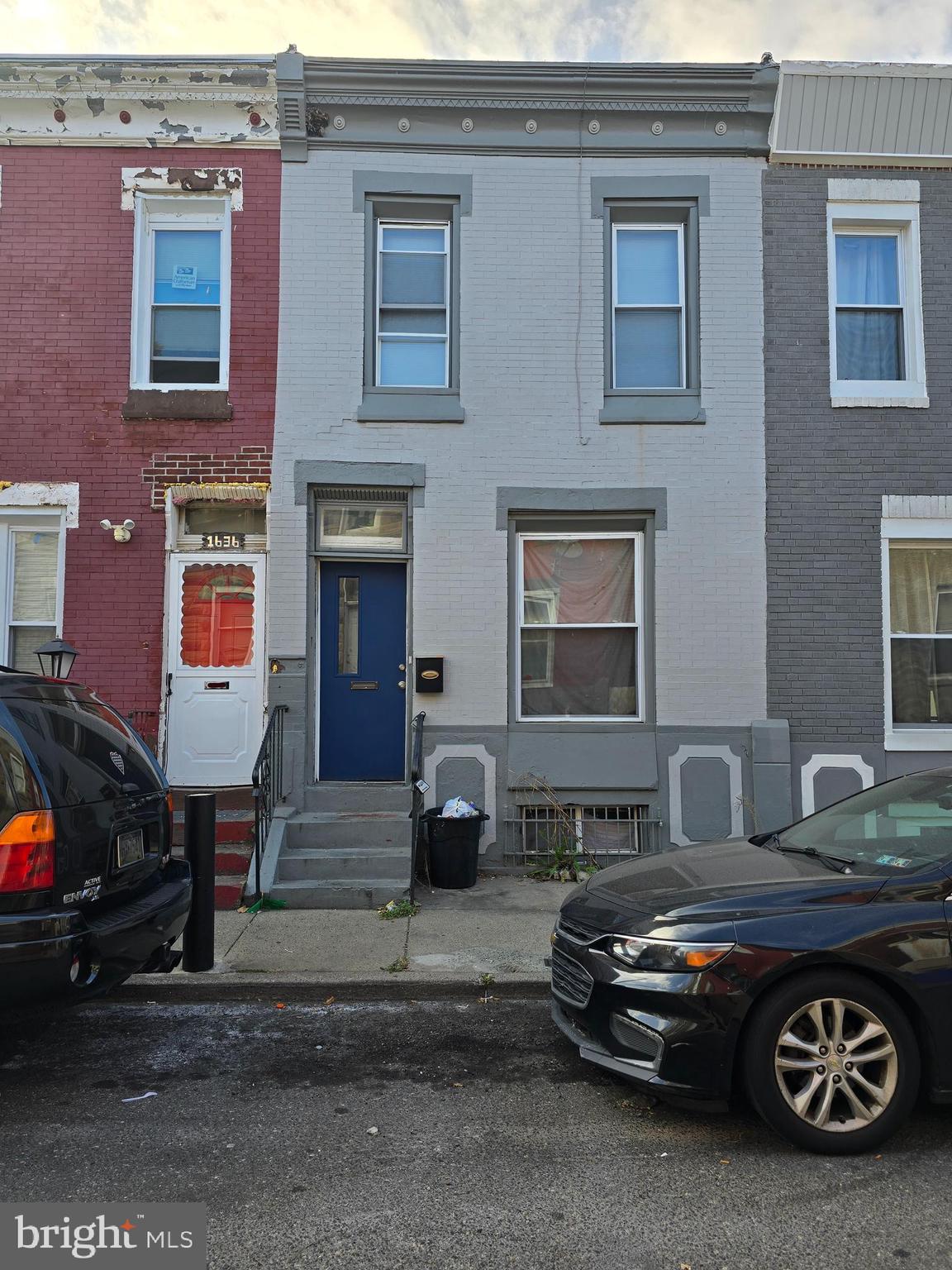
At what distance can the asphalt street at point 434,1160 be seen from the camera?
326 centimetres

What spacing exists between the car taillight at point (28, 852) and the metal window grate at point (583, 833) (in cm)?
560

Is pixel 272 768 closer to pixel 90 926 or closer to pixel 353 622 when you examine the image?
pixel 353 622

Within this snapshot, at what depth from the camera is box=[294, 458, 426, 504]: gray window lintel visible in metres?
9.34

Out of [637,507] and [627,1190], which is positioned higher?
[637,507]

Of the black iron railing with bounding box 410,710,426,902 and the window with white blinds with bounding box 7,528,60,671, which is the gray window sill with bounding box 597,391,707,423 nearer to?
the black iron railing with bounding box 410,710,426,902

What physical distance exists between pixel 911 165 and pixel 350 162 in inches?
219

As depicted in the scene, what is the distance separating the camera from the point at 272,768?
8.84 m

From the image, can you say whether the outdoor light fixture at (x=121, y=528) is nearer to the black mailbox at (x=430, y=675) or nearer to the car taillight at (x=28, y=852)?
the black mailbox at (x=430, y=675)

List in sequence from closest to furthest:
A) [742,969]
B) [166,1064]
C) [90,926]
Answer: [742,969]
[90,926]
[166,1064]

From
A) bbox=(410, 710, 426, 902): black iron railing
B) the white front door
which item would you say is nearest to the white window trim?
bbox=(410, 710, 426, 902): black iron railing

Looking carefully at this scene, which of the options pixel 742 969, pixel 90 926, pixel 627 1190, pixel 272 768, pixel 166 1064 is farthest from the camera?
pixel 272 768

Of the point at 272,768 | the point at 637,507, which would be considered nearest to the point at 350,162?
the point at 637,507

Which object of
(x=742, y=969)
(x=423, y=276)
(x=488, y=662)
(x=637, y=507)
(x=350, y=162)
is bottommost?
(x=742, y=969)

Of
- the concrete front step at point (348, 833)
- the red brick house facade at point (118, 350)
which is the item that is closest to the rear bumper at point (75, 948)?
the concrete front step at point (348, 833)
